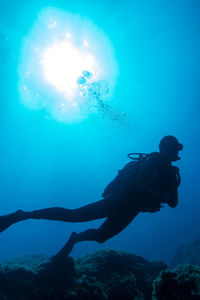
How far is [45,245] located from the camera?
137m

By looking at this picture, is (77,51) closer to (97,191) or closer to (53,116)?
(53,116)

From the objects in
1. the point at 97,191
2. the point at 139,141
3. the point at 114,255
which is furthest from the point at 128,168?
the point at 97,191

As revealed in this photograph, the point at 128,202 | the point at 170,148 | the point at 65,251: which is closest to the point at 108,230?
the point at 128,202

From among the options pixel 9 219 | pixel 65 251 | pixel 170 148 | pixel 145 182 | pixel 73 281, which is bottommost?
pixel 73 281

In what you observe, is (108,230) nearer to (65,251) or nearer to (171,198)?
(65,251)

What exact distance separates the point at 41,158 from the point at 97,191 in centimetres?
5236

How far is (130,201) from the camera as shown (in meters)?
3.94

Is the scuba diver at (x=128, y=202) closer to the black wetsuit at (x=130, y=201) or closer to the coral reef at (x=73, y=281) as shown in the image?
the black wetsuit at (x=130, y=201)

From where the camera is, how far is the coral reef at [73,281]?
3.05m

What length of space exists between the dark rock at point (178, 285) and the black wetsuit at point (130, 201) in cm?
183

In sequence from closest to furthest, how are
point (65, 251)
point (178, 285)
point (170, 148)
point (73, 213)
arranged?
point (178, 285)
point (65, 251)
point (73, 213)
point (170, 148)

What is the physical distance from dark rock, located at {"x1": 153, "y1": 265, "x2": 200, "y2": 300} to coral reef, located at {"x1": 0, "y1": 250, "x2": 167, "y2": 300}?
1.51 m

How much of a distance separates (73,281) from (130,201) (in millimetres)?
1669

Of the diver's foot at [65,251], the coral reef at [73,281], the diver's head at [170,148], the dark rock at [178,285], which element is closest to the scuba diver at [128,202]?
the diver's foot at [65,251]
